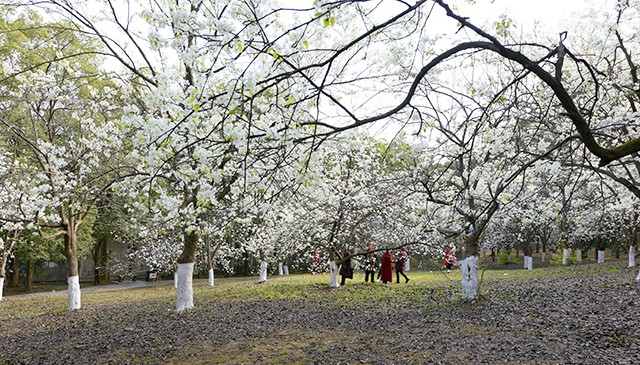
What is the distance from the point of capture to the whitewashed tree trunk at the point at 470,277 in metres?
10.5

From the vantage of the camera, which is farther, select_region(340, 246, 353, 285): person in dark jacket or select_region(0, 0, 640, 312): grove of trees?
select_region(340, 246, 353, 285): person in dark jacket

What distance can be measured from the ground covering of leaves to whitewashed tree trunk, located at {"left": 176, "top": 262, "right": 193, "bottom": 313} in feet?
1.02

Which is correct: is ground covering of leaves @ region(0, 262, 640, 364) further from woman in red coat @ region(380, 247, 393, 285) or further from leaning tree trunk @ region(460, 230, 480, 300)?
woman in red coat @ region(380, 247, 393, 285)

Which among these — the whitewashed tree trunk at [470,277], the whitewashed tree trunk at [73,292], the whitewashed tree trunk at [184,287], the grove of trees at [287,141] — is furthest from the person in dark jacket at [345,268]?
the whitewashed tree trunk at [73,292]

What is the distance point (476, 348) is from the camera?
6.48 metres

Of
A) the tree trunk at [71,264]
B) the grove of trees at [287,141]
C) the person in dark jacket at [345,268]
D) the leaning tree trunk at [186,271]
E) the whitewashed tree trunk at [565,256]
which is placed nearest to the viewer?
the grove of trees at [287,141]

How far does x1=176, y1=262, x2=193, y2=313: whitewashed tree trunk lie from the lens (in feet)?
35.9

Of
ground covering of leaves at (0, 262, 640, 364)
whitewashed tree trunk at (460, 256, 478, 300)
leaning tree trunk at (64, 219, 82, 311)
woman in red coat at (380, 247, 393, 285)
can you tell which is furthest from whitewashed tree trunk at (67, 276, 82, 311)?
whitewashed tree trunk at (460, 256, 478, 300)

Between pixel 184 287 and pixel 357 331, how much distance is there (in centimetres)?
507

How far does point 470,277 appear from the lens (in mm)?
10523

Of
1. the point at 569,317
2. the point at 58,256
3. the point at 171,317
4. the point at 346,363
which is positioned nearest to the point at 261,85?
the point at 346,363

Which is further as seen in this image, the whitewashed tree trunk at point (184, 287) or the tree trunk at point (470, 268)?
the whitewashed tree trunk at point (184, 287)

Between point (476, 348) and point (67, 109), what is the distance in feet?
40.3

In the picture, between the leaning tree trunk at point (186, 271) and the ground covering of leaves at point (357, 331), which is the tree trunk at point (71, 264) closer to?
the ground covering of leaves at point (357, 331)
